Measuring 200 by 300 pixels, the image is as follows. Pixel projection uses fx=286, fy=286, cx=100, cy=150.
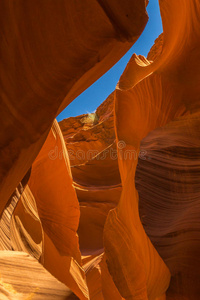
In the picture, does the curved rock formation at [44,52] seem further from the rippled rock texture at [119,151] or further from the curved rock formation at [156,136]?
the curved rock formation at [156,136]

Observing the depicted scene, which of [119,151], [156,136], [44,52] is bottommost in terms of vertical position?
[156,136]

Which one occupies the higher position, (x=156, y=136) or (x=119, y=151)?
(x=119, y=151)

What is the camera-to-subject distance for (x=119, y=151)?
4715mm

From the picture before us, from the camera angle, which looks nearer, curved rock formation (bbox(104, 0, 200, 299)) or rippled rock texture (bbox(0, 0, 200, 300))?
rippled rock texture (bbox(0, 0, 200, 300))

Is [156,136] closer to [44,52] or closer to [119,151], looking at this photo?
[119,151]

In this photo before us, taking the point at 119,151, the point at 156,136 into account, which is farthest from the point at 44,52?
the point at 119,151

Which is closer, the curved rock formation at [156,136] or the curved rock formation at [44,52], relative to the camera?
the curved rock formation at [44,52]

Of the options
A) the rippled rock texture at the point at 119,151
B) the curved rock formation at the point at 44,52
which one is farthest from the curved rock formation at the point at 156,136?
the curved rock formation at the point at 44,52

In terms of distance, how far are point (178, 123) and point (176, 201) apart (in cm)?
117

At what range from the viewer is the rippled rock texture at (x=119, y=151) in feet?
5.26

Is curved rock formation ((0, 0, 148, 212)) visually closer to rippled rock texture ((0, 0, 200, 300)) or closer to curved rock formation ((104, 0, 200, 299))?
rippled rock texture ((0, 0, 200, 300))

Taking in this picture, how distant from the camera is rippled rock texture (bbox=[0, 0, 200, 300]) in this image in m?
1.60

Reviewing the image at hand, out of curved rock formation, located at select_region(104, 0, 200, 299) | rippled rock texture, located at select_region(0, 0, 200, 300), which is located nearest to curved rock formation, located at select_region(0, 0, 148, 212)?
rippled rock texture, located at select_region(0, 0, 200, 300)

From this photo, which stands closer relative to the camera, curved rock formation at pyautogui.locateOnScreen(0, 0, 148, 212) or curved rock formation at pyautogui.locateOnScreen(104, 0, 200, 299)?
curved rock formation at pyautogui.locateOnScreen(0, 0, 148, 212)
